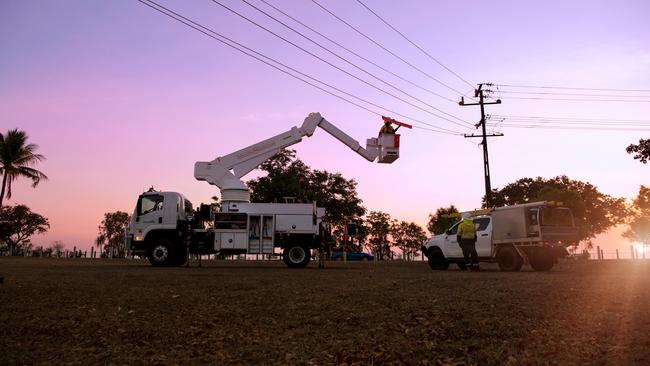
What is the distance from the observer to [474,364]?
15.6ft

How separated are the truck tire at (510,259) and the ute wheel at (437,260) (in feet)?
7.46

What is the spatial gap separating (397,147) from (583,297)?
12.8 m

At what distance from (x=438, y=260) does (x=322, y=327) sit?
1420 cm

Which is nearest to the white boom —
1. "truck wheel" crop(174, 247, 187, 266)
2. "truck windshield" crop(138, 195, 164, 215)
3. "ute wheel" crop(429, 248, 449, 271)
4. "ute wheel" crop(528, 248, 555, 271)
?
"truck windshield" crop(138, 195, 164, 215)

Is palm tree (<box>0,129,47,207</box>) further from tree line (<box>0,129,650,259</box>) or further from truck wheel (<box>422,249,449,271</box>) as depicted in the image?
truck wheel (<box>422,249,449,271</box>)

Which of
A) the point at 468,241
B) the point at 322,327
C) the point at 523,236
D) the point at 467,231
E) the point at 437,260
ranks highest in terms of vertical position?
the point at 467,231

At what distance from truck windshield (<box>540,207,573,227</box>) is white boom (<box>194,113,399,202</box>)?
6.34m

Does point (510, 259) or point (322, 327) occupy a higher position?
point (510, 259)

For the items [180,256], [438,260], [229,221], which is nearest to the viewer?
[438,260]

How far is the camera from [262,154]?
71.7ft

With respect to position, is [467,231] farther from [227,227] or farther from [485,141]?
[485,141]

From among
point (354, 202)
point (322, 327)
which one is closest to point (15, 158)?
point (354, 202)

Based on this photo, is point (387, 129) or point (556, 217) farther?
point (387, 129)

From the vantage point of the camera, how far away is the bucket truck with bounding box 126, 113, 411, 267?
64.7 feet
